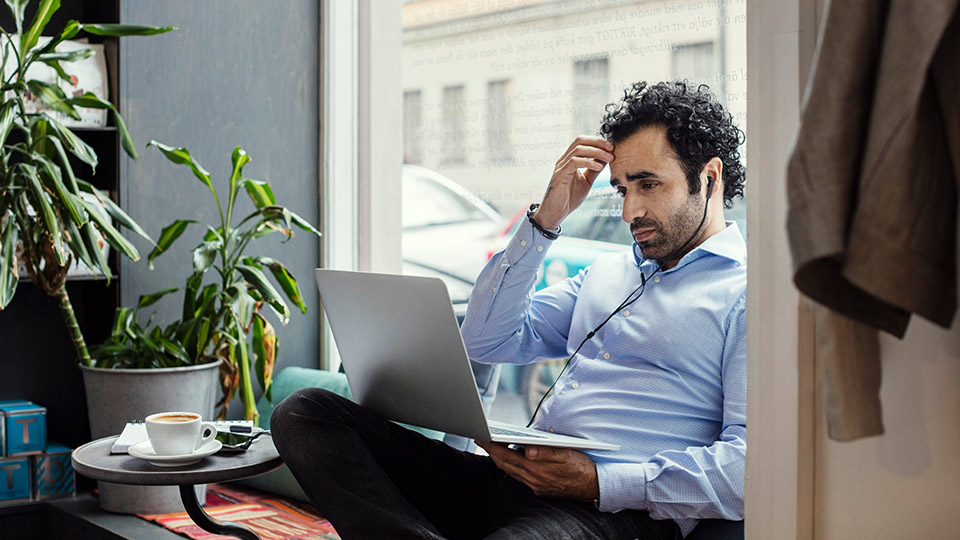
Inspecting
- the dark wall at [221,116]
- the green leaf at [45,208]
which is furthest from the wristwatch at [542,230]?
the dark wall at [221,116]

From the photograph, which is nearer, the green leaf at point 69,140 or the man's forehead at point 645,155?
the man's forehead at point 645,155

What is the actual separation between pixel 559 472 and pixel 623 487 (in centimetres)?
12

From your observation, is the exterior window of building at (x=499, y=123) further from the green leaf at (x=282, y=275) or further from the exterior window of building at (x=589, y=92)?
the green leaf at (x=282, y=275)

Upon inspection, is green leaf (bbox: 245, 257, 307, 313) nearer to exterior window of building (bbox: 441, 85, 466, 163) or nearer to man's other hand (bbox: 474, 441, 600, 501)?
exterior window of building (bbox: 441, 85, 466, 163)

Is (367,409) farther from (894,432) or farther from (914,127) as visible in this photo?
(914,127)

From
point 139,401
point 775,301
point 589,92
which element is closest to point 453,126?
point 589,92

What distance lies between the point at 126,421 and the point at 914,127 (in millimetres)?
2181

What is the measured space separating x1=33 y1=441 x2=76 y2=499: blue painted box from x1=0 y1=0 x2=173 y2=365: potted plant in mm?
413

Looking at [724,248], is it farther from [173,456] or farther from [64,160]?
[64,160]

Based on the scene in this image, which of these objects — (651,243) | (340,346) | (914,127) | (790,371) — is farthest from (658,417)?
(914,127)

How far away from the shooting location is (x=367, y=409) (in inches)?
74.8

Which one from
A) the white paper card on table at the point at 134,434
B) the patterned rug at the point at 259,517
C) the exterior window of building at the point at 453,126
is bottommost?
the patterned rug at the point at 259,517

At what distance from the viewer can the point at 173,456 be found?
5.94 feet

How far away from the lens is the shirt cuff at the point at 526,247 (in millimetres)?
2045
